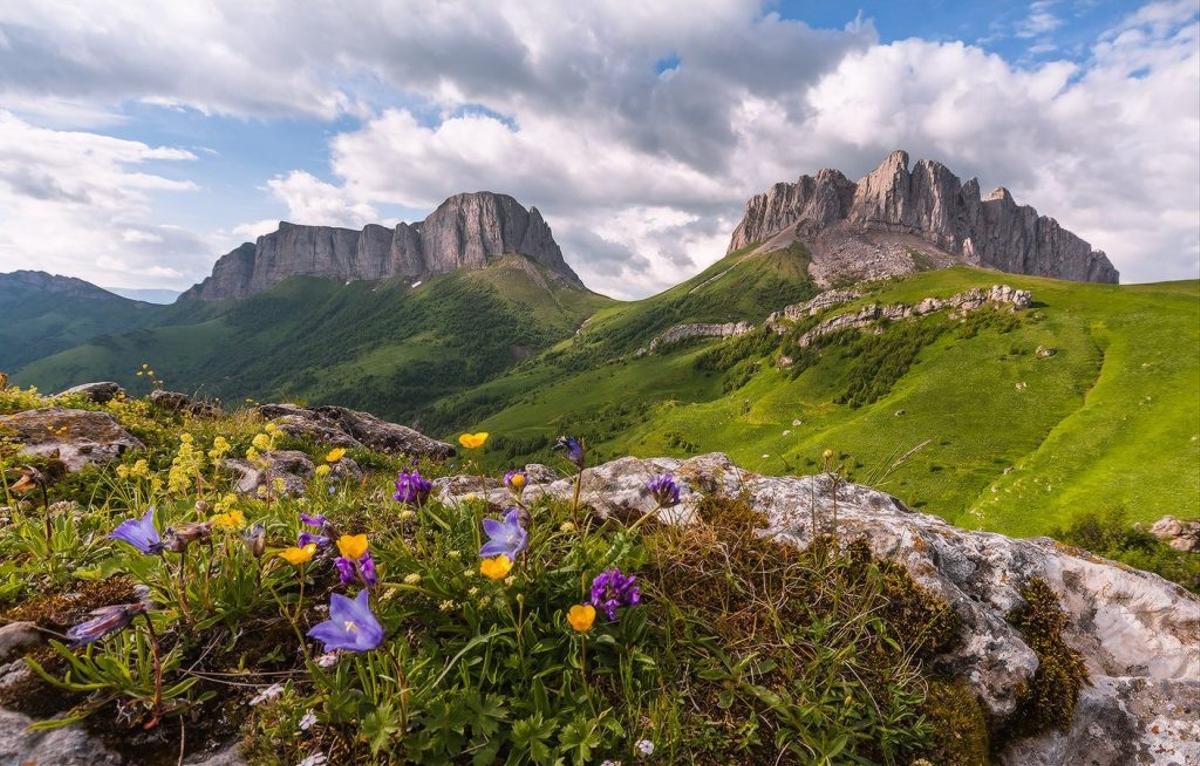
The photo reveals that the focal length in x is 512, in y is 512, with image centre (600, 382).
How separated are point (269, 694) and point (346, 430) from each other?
57.8 feet

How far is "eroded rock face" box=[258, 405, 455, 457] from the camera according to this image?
47.4 ft

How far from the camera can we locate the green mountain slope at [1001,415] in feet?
229

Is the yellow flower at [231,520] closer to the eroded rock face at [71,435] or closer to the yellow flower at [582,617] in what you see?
the yellow flower at [582,617]

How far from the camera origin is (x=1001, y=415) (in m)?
99.7

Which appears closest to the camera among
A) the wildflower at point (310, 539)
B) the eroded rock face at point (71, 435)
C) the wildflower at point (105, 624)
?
the wildflower at point (105, 624)

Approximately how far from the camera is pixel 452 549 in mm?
3832

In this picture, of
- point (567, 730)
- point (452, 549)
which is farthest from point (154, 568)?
point (567, 730)

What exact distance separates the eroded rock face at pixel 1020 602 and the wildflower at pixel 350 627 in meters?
2.36

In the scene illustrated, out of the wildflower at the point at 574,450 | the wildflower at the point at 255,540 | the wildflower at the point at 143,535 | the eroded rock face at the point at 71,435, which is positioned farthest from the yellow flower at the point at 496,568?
the eroded rock face at the point at 71,435

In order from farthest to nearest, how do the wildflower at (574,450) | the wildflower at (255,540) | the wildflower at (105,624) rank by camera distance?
the wildflower at (574,450) < the wildflower at (255,540) < the wildflower at (105,624)

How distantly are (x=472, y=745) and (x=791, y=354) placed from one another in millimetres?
187541

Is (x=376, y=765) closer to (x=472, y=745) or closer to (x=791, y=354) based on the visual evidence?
(x=472, y=745)

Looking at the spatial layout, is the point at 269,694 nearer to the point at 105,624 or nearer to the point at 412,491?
the point at 105,624

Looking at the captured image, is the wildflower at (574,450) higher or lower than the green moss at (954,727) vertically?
higher
